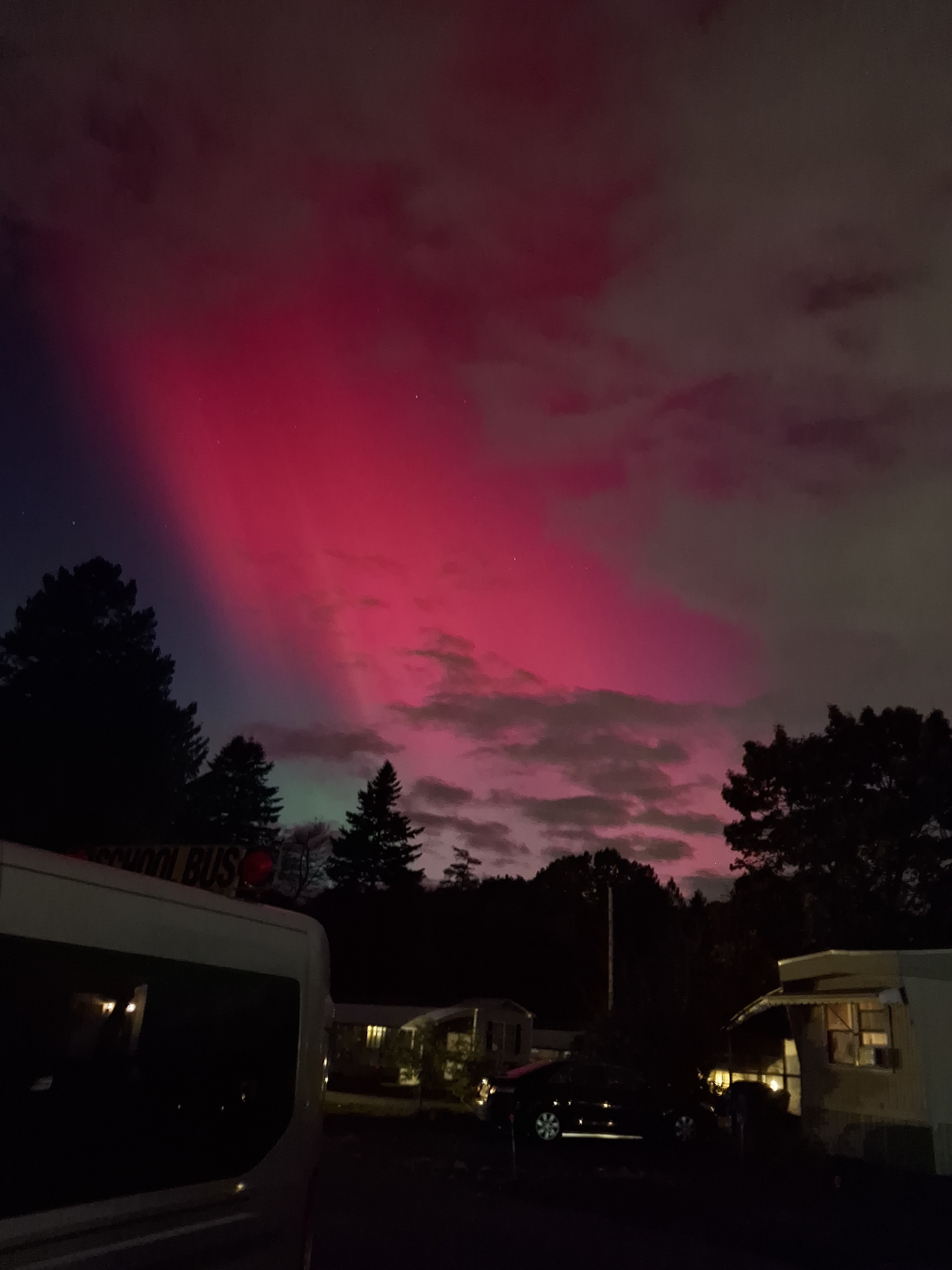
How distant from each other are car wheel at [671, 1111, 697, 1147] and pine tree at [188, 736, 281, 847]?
85.0ft

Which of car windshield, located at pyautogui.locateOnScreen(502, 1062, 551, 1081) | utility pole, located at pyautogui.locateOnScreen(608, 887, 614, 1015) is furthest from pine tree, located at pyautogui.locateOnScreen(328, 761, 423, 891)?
car windshield, located at pyautogui.locateOnScreen(502, 1062, 551, 1081)

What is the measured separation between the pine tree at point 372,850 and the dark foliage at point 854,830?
4424cm

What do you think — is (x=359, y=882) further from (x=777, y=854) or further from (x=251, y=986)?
(x=251, y=986)

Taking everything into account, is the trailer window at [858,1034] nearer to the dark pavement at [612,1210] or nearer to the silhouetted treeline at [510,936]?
the dark pavement at [612,1210]

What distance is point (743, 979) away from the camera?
1225 inches

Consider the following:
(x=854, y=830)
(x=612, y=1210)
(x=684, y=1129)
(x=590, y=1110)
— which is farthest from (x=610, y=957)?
(x=612, y=1210)

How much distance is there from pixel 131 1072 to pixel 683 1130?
52.9 ft

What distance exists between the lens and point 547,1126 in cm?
1623

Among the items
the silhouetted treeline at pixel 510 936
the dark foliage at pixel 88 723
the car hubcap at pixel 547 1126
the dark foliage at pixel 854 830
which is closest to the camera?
the car hubcap at pixel 547 1126

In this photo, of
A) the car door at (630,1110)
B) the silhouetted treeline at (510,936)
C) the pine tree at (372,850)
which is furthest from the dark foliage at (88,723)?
the pine tree at (372,850)

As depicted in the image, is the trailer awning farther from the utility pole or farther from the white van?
the white van

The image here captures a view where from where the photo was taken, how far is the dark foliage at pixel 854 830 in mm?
30703

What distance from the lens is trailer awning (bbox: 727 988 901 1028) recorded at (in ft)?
52.5

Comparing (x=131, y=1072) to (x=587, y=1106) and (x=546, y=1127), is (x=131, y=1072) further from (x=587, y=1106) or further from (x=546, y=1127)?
(x=587, y=1106)
